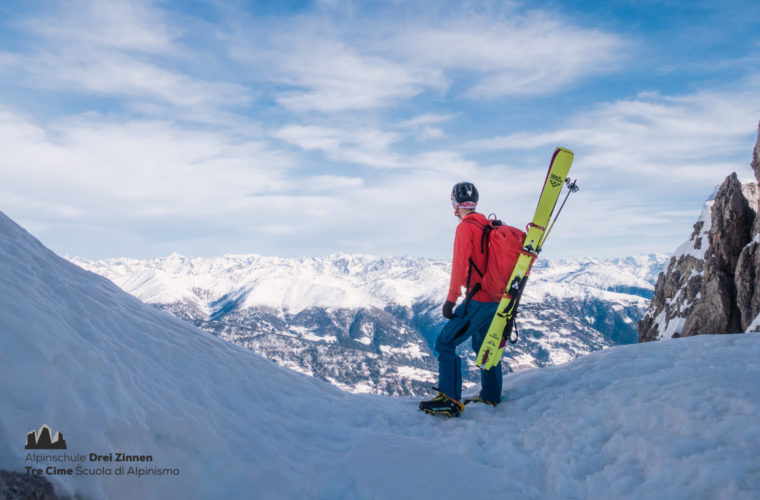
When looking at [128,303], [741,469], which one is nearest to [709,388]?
[741,469]

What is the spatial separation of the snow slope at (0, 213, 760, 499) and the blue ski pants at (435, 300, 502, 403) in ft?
1.80

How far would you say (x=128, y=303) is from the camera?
29.3ft

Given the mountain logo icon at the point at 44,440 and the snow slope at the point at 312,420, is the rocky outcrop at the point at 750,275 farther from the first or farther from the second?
the mountain logo icon at the point at 44,440

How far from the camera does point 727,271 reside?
147 ft

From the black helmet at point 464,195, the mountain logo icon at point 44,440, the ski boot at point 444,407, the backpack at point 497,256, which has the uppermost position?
the black helmet at point 464,195

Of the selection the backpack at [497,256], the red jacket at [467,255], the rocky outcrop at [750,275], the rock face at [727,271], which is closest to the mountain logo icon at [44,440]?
the red jacket at [467,255]

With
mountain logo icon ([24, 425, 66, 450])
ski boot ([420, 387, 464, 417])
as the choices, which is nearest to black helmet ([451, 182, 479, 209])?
ski boot ([420, 387, 464, 417])

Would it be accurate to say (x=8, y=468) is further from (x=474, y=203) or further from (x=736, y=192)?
(x=736, y=192)

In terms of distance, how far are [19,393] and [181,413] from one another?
2011mm

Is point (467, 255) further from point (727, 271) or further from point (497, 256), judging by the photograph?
point (727, 271)

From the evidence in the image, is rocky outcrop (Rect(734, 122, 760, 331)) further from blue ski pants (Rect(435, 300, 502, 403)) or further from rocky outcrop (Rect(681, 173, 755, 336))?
blue ski pants (Rect(435, 300, 502, 403))

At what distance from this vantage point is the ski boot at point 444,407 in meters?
8.74

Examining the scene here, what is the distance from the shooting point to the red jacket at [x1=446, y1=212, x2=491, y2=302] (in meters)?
8.55

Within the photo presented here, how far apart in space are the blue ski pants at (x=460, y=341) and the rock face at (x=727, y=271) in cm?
3964
